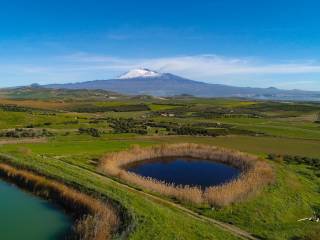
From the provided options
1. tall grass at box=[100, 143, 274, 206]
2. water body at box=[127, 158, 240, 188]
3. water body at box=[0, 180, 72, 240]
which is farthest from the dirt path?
water body at box=[127, 158, 240, 188]

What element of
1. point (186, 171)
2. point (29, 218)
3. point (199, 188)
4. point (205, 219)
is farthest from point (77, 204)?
point (186, 171)

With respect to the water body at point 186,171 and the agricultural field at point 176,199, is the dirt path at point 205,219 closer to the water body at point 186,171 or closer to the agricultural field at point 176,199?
the agricultural field at point 176,199

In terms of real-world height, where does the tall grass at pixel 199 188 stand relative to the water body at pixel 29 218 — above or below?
above

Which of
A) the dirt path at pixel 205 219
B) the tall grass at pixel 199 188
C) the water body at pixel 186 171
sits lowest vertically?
the water body at pixel 186 171

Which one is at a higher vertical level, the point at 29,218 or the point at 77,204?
the point at 77,204

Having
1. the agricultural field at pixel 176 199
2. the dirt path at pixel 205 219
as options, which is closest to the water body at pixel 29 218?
the agricultural field at pixel 176 199

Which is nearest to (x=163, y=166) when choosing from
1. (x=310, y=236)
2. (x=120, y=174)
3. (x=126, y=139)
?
(x=120, y=174)

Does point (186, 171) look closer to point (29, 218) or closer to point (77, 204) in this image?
point (77, 204)
